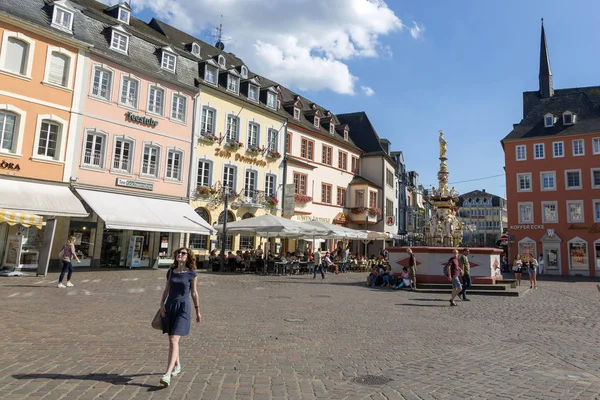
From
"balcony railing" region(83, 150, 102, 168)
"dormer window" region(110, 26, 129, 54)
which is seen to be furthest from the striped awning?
"dormer window" region(110, 26, 129, 54)

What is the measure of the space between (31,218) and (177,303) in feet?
49.7

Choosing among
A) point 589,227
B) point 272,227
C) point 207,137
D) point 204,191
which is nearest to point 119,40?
point 207,137

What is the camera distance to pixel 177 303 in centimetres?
541

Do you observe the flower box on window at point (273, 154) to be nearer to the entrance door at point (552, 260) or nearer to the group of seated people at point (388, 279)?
the group of seated people at point (388, 279)

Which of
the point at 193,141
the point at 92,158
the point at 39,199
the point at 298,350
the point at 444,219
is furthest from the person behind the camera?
the point at 193,141

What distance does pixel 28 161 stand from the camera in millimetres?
20297

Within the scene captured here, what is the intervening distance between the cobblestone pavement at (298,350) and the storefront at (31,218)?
5.60m

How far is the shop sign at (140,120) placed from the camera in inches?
964

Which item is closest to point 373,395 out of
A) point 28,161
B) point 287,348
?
point 287,348

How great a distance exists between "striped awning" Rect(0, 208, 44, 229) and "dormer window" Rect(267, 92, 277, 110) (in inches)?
796

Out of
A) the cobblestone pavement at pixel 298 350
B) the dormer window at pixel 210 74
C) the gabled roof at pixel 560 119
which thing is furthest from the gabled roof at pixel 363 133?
the cobblestone pavement at pixel 298 350

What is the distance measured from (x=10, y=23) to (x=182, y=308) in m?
20.5

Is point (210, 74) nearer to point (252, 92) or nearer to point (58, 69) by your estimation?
point (252, 92)

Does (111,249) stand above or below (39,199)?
below
